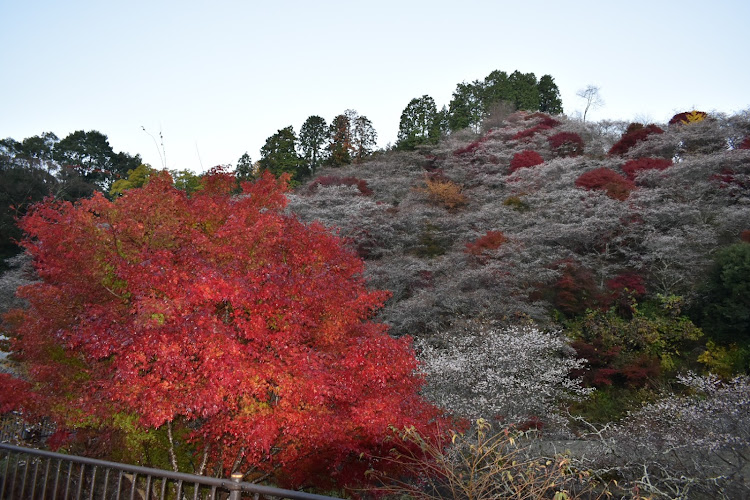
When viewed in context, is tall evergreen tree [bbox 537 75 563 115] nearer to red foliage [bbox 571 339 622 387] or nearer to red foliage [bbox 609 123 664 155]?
red foliage [bbox 609 123 664 155]

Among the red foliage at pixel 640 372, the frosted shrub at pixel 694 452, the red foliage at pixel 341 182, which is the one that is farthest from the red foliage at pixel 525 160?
the frosted shrub at pixel 694 452

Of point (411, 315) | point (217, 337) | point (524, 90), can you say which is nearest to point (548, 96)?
point (524, 90)

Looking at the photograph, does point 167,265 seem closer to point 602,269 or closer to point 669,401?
point 669,401

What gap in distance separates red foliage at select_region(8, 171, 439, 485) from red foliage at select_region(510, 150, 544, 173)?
2491 centimetres

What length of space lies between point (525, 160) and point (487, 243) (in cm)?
1252

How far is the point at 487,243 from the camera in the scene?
20.1m

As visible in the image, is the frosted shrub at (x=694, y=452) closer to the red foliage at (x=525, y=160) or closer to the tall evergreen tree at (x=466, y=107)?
the red foliage at (x=525, y=160)

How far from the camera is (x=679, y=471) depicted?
7.07 metres

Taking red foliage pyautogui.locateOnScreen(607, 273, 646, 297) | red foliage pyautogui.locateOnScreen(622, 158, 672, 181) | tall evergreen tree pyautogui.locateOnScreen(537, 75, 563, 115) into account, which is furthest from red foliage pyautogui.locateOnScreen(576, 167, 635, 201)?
tall evergreen tree pyautogui.locateOnScreen(537, 75, 563, 115)

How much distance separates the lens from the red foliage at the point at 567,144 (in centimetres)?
3200

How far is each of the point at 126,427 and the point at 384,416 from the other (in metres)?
3.65

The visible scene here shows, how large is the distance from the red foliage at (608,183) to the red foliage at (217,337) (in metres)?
18.5

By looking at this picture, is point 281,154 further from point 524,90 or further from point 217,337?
point 217,337

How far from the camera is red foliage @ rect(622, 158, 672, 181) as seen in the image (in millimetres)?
23812
